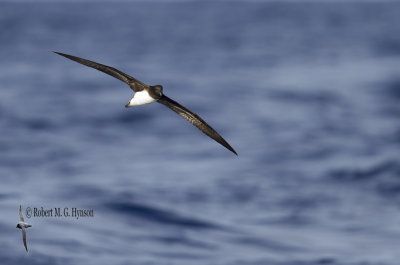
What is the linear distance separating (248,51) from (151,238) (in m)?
53.3

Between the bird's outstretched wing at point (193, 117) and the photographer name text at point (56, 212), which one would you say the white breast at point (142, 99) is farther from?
the photographer name text at point (56, 212)

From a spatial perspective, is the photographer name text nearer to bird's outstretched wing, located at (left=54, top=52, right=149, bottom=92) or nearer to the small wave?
the small wave

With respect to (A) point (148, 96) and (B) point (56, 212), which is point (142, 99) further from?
(B) point (56, 212)

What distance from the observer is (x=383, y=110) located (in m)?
53.1

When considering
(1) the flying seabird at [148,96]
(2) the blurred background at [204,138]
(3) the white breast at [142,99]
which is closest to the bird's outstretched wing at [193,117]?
(1) the flying seabird at [148,96]

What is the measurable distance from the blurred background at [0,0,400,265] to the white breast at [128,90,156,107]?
12.5 metres

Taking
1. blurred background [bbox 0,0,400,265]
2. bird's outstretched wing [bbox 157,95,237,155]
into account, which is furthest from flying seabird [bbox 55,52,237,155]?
blurred background [bbox 0,0,400,265]

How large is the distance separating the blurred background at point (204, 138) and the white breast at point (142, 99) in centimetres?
1246

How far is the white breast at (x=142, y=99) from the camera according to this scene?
11423 mm

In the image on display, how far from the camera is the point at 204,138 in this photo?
4672 cm

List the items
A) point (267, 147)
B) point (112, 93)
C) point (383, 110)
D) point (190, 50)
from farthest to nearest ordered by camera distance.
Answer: point (190, 50) < point (112, 93) < point (383, 110) < point (267, 147)

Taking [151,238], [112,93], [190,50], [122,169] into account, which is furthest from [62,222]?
[190,50]

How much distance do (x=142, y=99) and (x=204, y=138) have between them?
35229mm

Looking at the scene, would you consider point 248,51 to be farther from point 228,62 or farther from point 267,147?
point 267,147
